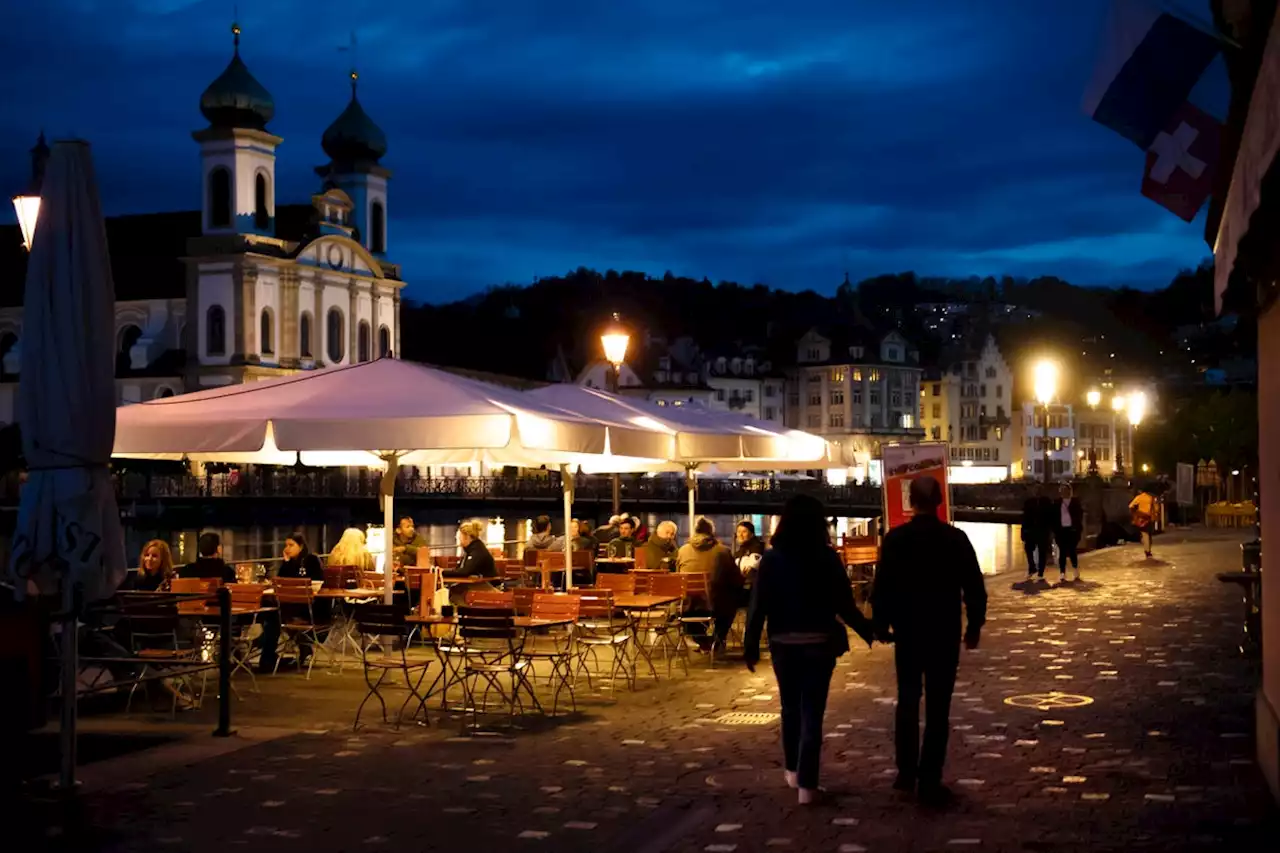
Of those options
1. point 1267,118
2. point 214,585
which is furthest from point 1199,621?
point 1267,118

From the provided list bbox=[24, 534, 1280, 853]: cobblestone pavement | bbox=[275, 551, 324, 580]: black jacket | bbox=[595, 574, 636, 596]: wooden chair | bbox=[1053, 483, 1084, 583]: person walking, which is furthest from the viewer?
bbox=[1053, 483, 1084, 583]: person walking

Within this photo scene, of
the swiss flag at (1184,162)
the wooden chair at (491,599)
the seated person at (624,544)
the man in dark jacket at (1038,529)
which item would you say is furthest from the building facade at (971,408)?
the swiss flag at (1184,162)

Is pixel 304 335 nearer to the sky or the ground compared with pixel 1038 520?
nearer to the sky

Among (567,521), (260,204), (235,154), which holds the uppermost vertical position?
(235,154)

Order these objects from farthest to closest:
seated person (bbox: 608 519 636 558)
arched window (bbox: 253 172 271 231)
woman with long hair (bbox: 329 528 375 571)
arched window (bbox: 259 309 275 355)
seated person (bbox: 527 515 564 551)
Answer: arched window (bbox: 253 172 271 231) < arched window (bbox: 259 309 275 355) < seated person (bbox: 527 515 564 551) < seated person (bbox: 608 519 636 558) < woman with long hair (bbox: 329 528 375 571)

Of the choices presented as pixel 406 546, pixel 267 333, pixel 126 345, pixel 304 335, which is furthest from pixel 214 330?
pixel 406 546

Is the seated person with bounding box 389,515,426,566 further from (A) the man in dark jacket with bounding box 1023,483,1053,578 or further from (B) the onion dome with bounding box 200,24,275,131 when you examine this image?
(B) the onion dome with bounding box 200,24,275,131

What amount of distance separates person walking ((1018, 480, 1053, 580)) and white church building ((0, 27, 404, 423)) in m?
63.1

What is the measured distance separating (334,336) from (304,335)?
2300 mm

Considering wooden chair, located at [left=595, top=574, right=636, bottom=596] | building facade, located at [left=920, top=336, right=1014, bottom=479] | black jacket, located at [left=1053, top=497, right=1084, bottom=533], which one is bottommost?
wooden chair, located at [left=595, top=574, right=636, bottom=596]

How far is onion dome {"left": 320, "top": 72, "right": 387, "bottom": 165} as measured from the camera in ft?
328

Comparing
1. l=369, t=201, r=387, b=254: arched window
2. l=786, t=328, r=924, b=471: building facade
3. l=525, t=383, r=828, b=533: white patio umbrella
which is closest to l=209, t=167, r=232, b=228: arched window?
l=369, t=201, r=387, b=254: arched window

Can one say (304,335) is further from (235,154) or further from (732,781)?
(732,781)

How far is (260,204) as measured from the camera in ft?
297
